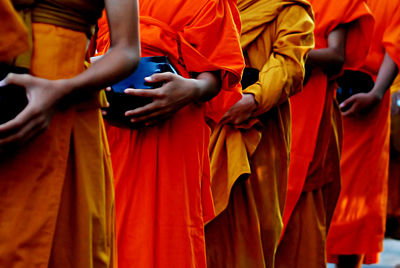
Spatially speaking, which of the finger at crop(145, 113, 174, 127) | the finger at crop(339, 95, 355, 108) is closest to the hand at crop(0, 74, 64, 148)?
the finger at crop(145, 113, 174, 127)

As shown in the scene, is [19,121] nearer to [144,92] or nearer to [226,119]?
[144,92]

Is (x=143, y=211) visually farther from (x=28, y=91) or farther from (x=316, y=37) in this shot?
(x=316, y=37)

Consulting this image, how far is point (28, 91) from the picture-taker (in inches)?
74.2

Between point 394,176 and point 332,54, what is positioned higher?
point 332,54

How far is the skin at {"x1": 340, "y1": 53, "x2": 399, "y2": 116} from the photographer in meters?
4.86

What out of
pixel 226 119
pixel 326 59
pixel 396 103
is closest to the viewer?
pixel 226 119

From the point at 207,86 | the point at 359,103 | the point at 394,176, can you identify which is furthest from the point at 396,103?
the point at 207,86

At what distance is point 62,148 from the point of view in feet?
6.47

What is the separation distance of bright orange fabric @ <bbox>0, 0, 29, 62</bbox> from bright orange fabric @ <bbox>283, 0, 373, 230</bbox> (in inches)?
104

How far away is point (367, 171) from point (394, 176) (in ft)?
8.25

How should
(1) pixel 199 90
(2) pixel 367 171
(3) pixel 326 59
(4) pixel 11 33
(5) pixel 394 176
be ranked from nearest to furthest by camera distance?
(4) pixel 11 33
(1) pixel 199 90
(3) pixel 326 59
(2) pixel 367 171
(5) pixel 394 176

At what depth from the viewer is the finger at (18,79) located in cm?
186

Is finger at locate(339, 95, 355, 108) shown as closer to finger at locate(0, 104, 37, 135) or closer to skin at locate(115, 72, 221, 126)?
skin at locate(115, 72, 221, 126)

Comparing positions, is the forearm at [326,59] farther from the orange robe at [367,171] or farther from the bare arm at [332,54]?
the orange robe at [367,171]
